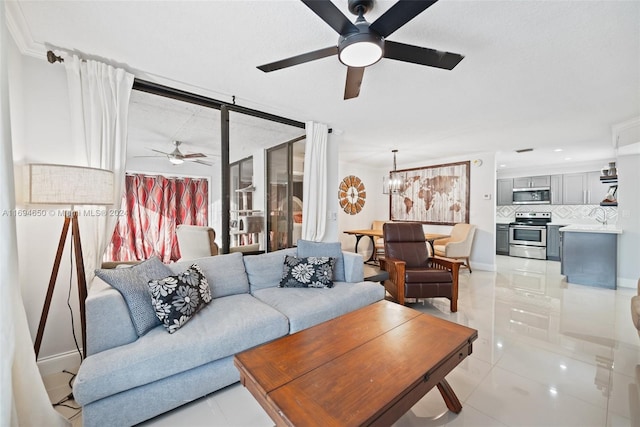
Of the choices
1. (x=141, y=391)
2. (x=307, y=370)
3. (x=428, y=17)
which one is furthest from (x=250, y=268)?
(x=428, y=17)

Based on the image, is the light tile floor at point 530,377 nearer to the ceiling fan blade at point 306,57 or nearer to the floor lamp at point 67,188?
the floor lamp at point 67,188

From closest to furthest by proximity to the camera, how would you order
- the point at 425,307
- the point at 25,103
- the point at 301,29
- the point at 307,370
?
the point at 307,370 → the point at 301,29 → the point at 25,103 → the point at 425,307

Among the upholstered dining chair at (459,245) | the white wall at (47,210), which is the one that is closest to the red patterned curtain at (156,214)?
the white wall at (47,210)

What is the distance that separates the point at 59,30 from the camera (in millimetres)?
1738

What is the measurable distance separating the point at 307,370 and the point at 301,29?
2.04m

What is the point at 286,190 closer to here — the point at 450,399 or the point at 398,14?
the point at 398,14

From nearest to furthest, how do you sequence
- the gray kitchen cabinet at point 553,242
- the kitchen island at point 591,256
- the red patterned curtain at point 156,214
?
the red patterned curtain at point 156,214 → the kitchen island at point 591,256 → the gray kitchen cabinet at point 553,242

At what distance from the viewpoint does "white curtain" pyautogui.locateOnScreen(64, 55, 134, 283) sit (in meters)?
2.02

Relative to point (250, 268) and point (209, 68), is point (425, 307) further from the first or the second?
point (209, 68)

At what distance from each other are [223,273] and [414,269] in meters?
2.36

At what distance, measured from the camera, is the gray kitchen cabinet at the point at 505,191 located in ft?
22.7

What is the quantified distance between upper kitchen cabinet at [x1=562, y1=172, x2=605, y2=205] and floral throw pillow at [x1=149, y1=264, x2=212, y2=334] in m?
7.99

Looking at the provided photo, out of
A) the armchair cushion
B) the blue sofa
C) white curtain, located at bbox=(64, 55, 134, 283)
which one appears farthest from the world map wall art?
white curtain, located at bbox=(64, 55, 134, 283)

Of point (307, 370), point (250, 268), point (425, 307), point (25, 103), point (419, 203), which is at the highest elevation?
point (25, 103)
